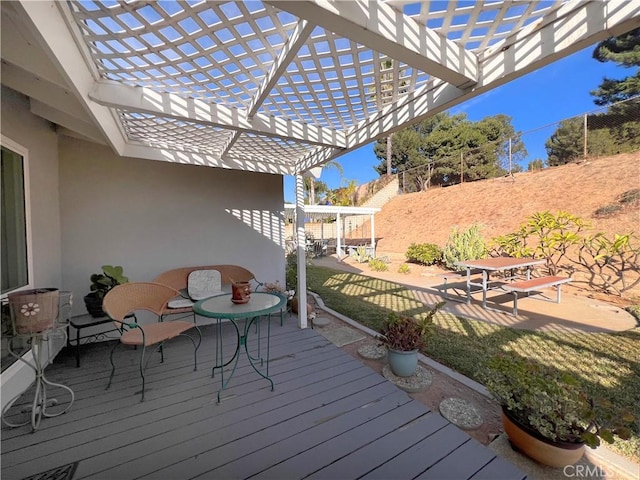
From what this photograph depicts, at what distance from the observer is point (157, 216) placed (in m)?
4.00

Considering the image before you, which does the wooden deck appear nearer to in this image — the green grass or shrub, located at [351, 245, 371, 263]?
the green grass

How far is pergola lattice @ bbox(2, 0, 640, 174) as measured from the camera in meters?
1.36

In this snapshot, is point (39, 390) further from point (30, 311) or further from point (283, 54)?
point (283, 54)

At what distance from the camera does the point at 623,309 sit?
193 inches

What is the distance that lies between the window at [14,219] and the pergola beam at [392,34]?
2.81m

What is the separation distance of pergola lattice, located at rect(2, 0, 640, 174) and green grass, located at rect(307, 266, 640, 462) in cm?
227

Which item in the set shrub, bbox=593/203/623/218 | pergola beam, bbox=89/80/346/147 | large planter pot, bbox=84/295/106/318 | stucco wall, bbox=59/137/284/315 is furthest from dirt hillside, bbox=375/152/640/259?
large planter pot, bbox=84/295/106/318

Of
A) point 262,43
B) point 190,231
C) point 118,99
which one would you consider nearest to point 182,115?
point 118,99

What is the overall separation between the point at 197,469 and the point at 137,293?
2.13 m

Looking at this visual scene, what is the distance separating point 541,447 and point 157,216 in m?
4.77

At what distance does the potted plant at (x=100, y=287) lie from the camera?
3096mm

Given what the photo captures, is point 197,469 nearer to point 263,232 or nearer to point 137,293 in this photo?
point 137,293

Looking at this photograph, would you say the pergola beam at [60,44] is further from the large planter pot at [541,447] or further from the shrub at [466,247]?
the shrub at [466,247]

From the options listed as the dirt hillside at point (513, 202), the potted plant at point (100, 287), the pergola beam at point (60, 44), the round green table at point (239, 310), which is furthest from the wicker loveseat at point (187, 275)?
the dirt hillside at point (513, 202)
